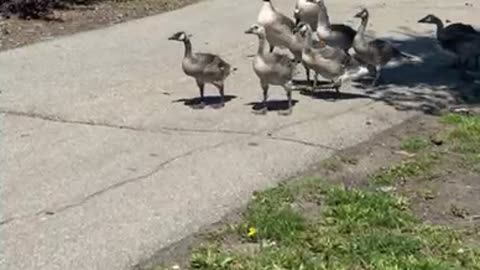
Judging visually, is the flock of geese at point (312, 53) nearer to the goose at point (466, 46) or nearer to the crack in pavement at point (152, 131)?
the goose at point (466, 46)

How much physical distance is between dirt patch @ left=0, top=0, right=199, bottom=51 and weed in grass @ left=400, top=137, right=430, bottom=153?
566 cm

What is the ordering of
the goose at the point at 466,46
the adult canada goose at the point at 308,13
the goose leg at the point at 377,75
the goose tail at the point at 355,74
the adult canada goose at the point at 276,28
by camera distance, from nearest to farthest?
the goose tail at the point at 355,74
the adult canada goose at the point at 276,28
the goose leg at the point at 377,75
the goose at the point at 466,46
the adult canada goose at the point at 308,13

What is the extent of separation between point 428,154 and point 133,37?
239 inches

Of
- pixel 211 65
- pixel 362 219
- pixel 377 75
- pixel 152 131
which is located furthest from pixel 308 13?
pixel 362 219

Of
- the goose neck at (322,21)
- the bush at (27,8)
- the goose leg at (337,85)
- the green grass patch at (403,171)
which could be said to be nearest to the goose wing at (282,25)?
the goose neck at (322,21)

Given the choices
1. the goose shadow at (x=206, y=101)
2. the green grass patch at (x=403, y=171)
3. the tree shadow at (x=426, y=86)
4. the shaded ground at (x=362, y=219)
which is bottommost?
the tree shadow at (x=426, y=86)

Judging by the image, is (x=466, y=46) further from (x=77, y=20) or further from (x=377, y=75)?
(x=77, y=20)

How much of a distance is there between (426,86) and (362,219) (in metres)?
4.84

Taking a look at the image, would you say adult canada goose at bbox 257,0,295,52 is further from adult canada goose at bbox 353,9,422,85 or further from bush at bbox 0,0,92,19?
bush at bbox 0,0,92,19

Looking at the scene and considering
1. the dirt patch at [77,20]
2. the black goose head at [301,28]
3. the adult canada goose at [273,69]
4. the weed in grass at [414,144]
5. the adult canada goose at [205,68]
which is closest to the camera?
the weed in grass at [414,144]

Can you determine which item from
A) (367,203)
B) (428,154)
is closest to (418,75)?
(428,154)

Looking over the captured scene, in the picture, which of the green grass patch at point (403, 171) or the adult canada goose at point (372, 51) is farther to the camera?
the adult canada goose at point (372, 51)

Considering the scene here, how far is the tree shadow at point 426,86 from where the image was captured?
34.6 ft

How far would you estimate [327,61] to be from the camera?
10273 mm
